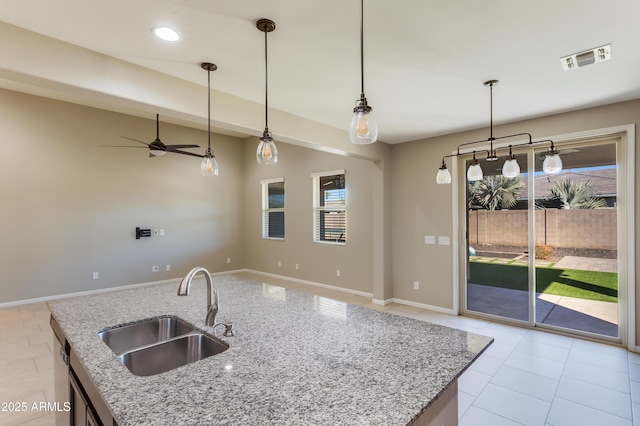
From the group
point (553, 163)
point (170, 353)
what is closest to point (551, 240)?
point (553, 163)

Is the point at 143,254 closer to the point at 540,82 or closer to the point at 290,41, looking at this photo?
the point at 290,41

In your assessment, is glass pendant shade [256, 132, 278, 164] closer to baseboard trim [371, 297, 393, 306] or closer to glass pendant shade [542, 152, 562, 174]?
glass pendant shade [542, 152, 562, 174]

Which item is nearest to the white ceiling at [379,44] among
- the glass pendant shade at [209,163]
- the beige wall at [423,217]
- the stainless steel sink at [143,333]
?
the glass pendant shade at [209,163]

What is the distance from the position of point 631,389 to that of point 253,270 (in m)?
6.74

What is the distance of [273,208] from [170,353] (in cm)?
583

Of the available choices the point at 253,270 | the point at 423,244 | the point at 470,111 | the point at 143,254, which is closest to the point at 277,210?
the point at 253,270

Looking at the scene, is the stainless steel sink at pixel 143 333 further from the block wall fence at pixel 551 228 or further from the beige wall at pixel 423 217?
the block wall fence at pixel 551 228

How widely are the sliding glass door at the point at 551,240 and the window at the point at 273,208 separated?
4.05 metres

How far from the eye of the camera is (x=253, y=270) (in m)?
7.82

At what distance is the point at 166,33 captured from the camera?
2.05m

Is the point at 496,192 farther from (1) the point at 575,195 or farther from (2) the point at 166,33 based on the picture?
(2) the point at 166,33

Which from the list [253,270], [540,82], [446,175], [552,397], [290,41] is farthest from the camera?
[253,270]

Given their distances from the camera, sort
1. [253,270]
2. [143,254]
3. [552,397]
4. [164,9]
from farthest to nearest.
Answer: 1. [253,270]
2. [143,254]
3. [552,397]
4. [164,9]

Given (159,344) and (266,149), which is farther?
(266,149)
